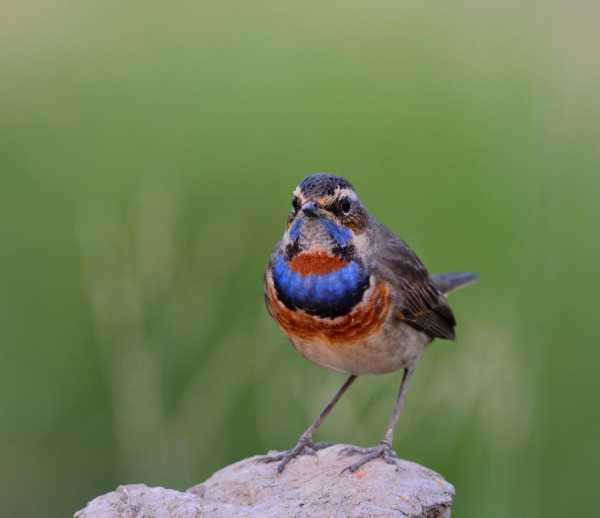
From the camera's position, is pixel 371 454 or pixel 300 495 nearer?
pixel 300 495

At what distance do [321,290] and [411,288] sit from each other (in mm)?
473

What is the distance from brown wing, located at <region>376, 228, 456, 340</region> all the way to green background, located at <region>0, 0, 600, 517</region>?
1.03 ft

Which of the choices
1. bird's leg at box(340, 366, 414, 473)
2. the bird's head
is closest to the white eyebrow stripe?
the bird's head

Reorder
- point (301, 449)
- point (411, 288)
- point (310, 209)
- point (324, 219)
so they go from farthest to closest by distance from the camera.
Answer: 1. point (411, 288)
2. point (301, 449)
3. point (324, 219)
4. point (310, 209)

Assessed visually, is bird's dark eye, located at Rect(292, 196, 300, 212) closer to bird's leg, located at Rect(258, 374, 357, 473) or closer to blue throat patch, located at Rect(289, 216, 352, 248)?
blue throat patch, located at Rect(289, 216, 352, 248)

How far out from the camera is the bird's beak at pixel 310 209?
493 cm

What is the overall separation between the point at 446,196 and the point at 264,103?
1.32m

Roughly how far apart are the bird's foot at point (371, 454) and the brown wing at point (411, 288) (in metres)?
0.55

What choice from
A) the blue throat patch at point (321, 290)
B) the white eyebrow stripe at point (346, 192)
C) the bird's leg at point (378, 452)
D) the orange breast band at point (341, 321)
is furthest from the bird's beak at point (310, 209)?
the bird's leg at point (378, 452)

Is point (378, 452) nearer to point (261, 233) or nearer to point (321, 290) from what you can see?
point (321, 290)

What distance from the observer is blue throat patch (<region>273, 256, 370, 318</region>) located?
514cm

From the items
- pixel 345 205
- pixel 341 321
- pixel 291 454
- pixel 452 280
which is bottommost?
pixel 291 454

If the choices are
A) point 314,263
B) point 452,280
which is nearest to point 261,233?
point 452,280

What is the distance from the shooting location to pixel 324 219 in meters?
5.08
